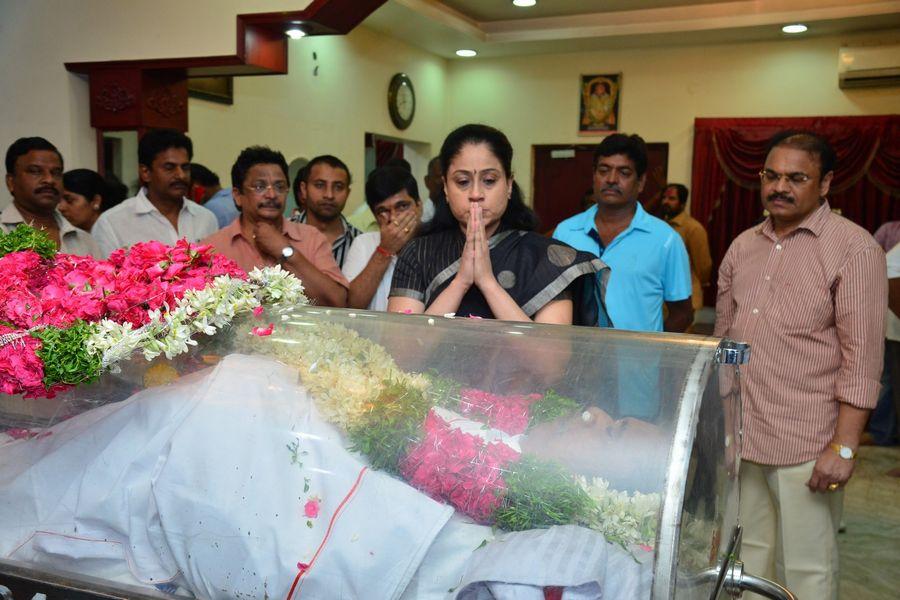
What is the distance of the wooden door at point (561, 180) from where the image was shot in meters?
9.62

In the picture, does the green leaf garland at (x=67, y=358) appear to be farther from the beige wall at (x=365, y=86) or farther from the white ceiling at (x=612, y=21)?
the white ceiling at (x=612, y=21)

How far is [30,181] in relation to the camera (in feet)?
11.2

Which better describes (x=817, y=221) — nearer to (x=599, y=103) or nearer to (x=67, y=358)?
(x=67, y=358)

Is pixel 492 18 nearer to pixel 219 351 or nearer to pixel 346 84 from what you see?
pixel 346 84

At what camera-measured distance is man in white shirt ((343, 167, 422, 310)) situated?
300 centimetres

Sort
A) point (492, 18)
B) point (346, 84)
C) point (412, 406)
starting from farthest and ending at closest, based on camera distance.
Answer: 1. point (492, 18)
2. point (346, 84)
3. point (412, 406)

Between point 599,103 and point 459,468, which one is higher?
point 599,103

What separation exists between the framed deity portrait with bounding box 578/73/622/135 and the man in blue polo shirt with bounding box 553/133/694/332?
21.3ft

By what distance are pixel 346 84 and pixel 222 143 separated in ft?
6.29

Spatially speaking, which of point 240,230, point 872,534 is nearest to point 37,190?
point 240,230

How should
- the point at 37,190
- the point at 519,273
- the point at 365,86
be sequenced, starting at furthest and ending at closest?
the point at 365,86 → the point at 37,190 → the point at 519,273

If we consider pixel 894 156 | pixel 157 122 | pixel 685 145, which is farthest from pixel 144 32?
pixel 894 156

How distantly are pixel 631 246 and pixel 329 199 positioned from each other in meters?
1.38

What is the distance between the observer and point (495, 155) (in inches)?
80.7
